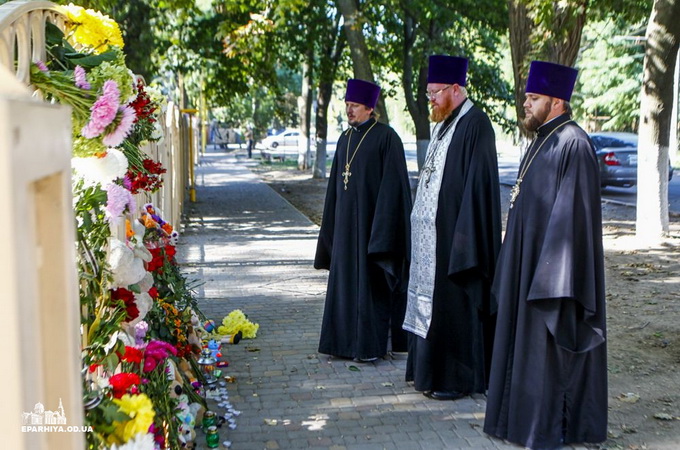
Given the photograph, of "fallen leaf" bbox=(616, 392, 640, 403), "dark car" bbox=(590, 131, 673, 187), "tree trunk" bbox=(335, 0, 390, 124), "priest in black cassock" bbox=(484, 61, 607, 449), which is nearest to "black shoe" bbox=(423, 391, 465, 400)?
"priest in black cassock" bbox=(484, 61, 607, 449)

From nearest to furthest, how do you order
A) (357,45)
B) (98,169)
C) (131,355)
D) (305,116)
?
1. (98,169)
2. (131,355)
3. (357,45)
4. (305,116)

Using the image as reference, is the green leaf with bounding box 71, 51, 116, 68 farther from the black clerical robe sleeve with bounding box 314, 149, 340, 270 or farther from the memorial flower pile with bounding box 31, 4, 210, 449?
the black clerical robe sleeve with bounding box 314, 149, 340, 270

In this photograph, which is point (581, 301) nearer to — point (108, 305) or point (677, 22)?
point (108, 305)

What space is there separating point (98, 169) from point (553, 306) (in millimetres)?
2277

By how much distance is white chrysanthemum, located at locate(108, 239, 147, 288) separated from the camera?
138 inches

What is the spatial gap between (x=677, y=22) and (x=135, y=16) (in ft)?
29.3

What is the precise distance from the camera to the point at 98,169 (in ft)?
10.2

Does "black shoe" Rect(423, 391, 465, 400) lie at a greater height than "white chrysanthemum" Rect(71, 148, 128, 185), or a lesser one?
lesser

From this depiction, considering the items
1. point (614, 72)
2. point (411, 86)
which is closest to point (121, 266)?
point (411, 86)

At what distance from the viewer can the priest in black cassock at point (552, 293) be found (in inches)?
160

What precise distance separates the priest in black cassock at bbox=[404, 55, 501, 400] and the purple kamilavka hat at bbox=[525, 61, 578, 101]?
2.16 feet

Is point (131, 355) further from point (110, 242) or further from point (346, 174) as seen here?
point (346, 174)

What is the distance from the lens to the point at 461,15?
66.0 feet

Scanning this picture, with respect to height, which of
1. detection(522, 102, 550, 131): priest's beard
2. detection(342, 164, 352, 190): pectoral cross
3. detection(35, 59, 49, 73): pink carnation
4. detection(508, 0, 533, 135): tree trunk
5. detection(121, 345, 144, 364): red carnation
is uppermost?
detection(508, 0, 533, 135): tree trunk
